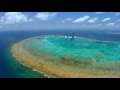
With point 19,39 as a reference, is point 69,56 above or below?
below

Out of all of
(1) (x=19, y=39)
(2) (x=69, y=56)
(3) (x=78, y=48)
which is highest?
(1) (x=19, y=39)

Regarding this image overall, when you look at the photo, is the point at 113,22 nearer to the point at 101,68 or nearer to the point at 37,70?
the point at 101,68

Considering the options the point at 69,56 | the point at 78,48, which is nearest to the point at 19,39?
the point at 69,56

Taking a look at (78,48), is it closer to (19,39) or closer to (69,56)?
(69,56)
